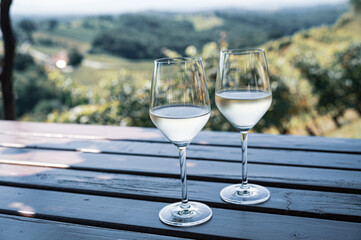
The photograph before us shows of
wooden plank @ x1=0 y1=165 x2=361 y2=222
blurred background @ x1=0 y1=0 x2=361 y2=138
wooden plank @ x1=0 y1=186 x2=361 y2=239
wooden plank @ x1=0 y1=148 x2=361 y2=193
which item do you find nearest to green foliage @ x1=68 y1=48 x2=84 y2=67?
blurred background @ x1=0 y1=0 x2=361 y2=138

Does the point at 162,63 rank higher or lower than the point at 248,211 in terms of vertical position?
higher

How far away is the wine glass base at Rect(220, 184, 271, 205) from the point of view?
3.09 feet

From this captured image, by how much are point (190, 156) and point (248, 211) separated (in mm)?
422

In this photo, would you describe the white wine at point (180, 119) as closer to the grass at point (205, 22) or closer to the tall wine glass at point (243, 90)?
the tall wine glass at point (243, 90)

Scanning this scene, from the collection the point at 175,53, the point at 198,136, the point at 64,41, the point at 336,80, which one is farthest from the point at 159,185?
the point at 64,41

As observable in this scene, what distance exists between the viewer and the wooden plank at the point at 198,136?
1.34 m

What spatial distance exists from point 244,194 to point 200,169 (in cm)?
22

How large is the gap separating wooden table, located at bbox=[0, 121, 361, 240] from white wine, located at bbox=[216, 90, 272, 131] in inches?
8.0

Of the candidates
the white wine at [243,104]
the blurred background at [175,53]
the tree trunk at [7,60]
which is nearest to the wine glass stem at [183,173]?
the white wine at [243,104]

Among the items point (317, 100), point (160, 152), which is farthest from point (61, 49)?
point (160, 152)

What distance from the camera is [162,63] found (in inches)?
32.9

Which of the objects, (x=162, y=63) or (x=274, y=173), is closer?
(x=162, y=63)

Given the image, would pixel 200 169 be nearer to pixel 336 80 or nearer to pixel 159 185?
pixel 159 185

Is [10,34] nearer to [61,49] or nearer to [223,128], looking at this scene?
[223,128]
